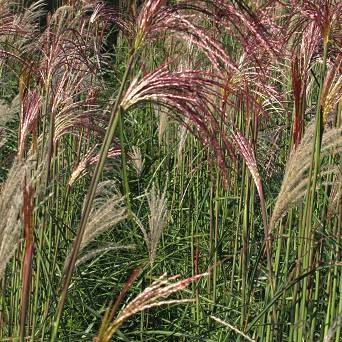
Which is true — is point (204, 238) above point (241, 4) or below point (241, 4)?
below

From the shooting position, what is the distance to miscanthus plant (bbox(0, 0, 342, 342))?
5.17 feet

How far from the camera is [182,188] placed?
3.94m

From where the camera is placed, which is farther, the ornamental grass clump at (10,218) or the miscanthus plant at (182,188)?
the miscanthus plant at (182,188)

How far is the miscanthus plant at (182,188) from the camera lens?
1577 mm

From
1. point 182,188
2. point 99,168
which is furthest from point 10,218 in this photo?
point 182,188

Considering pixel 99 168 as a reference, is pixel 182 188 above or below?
below

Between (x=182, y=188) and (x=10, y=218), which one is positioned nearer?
(x=10, y=218)

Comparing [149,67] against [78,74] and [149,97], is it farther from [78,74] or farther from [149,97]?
[149,97]

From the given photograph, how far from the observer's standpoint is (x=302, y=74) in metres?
2.29

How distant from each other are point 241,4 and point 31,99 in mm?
922

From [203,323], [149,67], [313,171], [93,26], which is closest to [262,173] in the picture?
[203,323]

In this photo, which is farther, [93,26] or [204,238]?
[93,26]

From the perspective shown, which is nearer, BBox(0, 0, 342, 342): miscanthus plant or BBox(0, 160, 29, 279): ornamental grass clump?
BBox(0, 160, 29, 279): ornamental grass clump

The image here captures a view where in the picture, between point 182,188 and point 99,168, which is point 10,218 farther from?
point 182,188
